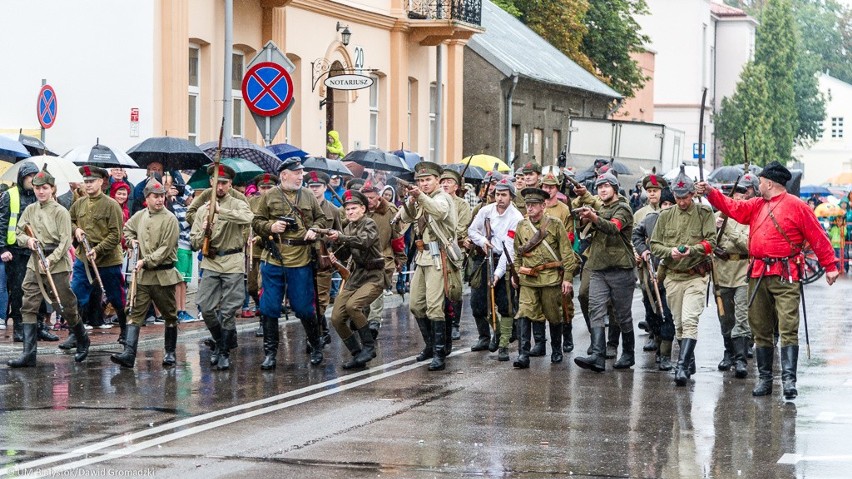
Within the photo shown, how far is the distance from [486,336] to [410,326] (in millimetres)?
2537

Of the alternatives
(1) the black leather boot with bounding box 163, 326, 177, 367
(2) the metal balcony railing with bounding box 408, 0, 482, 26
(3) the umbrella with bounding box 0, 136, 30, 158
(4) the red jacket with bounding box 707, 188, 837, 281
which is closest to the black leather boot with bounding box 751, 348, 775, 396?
(4) the red jacket with bounding box 707, 188, 837, 281

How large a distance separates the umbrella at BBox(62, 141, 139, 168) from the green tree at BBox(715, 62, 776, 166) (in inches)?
2776

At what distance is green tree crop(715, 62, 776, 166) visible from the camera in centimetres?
8594

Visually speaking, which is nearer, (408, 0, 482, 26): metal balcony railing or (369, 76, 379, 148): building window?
(369, 76, 379, 148): building window

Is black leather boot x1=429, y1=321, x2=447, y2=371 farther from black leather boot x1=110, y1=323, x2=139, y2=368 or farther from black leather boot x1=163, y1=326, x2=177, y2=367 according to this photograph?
black leather boot x1=110, y1=323, x2=139, y2=368

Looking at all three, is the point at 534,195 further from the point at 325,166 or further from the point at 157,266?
the point at 325,166

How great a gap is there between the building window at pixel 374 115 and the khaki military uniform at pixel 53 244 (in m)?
17.2

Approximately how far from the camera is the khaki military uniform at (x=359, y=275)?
44.5 ft

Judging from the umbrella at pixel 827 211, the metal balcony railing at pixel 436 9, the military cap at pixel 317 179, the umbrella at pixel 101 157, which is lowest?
the umbrella at pixel 827 211

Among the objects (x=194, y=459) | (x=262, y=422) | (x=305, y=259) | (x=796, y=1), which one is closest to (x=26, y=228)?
(x=305, y=259)

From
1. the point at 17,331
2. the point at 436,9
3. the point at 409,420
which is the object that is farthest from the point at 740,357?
the point at 436,9

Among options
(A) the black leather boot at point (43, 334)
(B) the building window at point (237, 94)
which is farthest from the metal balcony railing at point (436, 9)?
(A) the black leather boot at point (43, 334)

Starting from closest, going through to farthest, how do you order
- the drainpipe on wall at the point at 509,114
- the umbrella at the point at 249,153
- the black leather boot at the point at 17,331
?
the black leather boot at the point at 17,331 < the umbrella at the point at 249,153 < the drainpipe on wall at the point at 509,114

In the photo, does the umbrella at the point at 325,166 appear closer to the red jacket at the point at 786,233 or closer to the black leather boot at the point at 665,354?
the black leather boot at the point at 665,354
